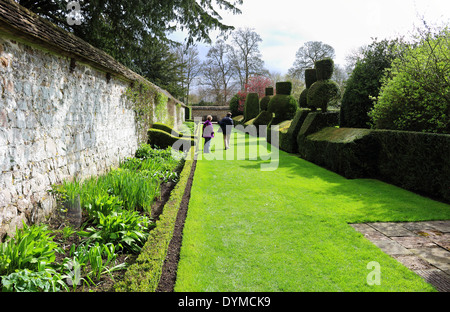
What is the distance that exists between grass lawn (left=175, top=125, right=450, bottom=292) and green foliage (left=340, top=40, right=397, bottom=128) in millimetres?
3057

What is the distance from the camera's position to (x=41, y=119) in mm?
4047

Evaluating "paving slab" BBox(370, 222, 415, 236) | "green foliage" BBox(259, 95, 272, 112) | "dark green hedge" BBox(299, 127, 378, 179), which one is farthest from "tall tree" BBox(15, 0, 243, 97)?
"green foliage" BBox(259, 95, 272, 112)

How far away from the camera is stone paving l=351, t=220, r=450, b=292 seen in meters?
2.96

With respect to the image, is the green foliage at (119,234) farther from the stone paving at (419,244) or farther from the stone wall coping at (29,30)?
the stone paving at (419,244)

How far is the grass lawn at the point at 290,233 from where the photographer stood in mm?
2801

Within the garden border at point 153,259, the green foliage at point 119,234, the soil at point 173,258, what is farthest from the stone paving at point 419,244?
the green foliage at point 119,234

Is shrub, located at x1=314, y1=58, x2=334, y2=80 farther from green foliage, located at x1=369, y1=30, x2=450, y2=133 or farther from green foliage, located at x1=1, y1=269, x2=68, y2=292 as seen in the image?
green foliage, located at x1=1, y1=269, x2=68, y2=292

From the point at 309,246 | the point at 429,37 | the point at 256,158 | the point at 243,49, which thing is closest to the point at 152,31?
the point at 256,158

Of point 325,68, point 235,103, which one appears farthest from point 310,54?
point 325,68

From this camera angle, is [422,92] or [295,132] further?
[295,132]

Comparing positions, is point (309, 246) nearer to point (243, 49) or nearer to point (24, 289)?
point (24, 289)

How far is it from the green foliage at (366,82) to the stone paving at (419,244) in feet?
18.0

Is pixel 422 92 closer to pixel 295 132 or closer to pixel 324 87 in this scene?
pixel 324 87

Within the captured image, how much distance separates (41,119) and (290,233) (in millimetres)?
4132
